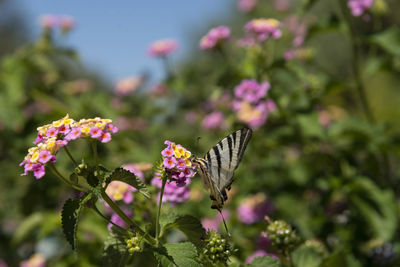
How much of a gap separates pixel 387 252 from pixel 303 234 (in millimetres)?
495

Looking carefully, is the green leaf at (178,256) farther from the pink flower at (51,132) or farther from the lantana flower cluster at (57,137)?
the pink flower at (51,132)

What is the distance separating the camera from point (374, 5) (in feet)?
10.1

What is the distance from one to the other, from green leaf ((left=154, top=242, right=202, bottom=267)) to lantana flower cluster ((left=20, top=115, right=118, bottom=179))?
402 mm

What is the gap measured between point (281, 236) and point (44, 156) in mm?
938

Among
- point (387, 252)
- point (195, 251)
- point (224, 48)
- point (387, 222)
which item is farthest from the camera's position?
point (224, 48)

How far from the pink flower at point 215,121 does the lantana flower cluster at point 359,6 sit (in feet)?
4.77

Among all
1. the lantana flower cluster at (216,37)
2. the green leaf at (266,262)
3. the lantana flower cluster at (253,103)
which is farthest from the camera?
the lantana flower cluster at (216,37)

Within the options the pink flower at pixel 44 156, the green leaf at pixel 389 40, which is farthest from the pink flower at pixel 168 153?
the green leaf at pixel 389 40

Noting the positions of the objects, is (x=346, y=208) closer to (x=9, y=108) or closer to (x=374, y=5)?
(x=374, y=5)

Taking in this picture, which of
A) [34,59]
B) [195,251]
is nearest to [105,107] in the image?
[34,59]

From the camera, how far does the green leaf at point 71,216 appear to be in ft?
4.18

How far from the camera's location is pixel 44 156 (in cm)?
133

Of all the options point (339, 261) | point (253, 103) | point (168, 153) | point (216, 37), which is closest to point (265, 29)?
point (216, 37)

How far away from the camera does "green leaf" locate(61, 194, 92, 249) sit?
4.18 feet
